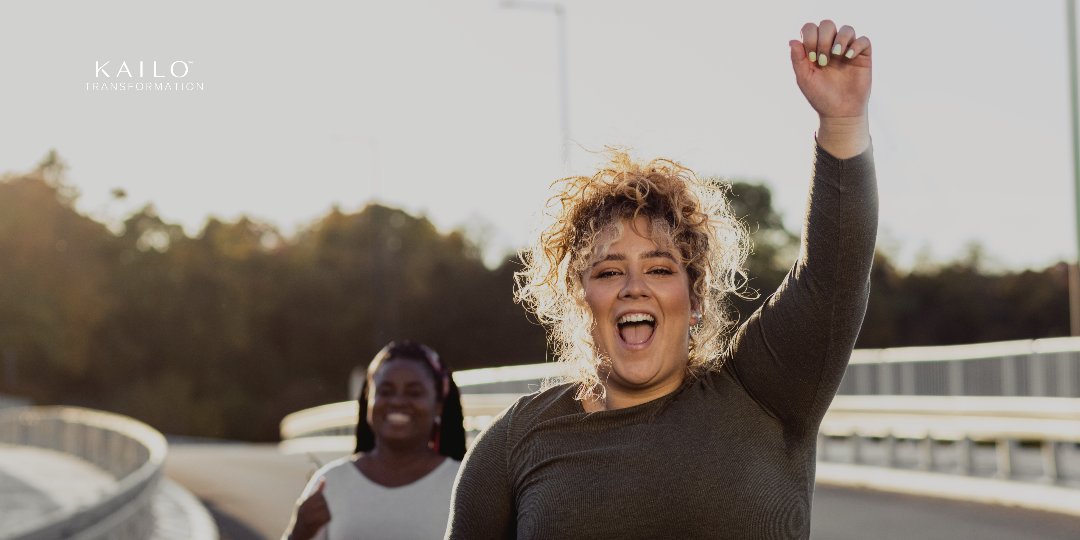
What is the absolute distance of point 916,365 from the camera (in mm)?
18203

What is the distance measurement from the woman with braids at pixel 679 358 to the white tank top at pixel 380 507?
1698mm

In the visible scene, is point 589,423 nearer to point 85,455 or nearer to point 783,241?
Result: point 85,455

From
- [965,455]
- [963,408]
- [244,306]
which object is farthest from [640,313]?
[244,306]

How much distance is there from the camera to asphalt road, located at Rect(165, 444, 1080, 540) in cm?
1015

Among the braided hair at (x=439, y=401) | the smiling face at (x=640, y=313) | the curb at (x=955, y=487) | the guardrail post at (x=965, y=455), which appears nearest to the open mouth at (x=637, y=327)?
the smiling face at (x=640, y=313)

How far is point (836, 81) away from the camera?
2.51m

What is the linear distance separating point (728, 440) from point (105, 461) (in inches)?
840

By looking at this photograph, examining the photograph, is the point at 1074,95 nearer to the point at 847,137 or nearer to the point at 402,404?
the point at 402,404

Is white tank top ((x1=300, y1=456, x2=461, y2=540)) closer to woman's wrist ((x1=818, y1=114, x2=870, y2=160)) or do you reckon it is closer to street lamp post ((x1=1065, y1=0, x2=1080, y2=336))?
woman's wrist ((x1=818, y1=114, x2=870, y2=160))

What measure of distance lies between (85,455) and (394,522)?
21.7 m

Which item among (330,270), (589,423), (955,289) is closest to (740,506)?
(589,423)

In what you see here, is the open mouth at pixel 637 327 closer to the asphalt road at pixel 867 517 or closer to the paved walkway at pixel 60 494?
the asphalt road at pixel 867 517

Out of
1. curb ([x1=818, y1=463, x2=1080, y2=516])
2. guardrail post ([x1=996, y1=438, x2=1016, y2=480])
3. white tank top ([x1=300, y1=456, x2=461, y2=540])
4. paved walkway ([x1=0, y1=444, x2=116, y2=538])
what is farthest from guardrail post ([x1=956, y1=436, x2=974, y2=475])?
paved walkway ([x1=0, y1=444, x2=116, y2=538])

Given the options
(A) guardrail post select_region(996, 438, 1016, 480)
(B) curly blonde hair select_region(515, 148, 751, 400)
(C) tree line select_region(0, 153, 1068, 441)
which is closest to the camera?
(B) curly blonde hair select_region(515, 148, 751, 400)
